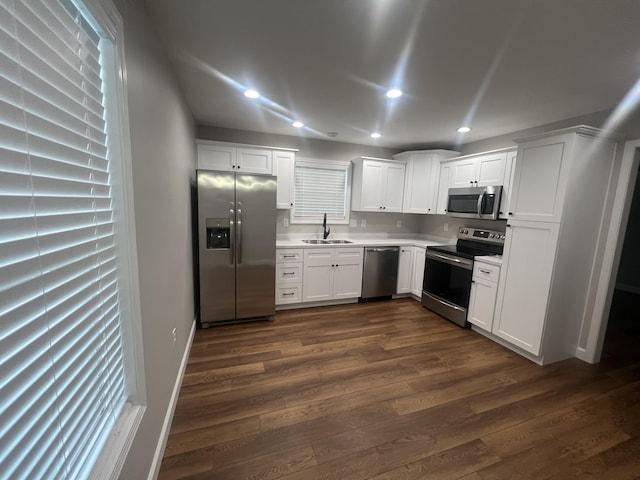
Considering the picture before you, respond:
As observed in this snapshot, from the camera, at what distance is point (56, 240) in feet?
2.38

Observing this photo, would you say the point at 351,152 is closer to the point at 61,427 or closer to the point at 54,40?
the point at 54,40

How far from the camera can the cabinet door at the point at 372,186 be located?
4156 millimetres

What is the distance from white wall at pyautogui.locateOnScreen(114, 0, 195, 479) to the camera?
48.4 inches

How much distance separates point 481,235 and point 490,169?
0.85 m

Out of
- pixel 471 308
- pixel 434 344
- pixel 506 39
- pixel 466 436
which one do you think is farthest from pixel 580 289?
pixel 506 39

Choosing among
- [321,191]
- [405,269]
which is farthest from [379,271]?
[321,191]

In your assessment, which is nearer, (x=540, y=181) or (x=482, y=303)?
(x=540, y=181)

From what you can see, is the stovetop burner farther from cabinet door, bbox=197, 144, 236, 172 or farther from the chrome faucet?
cabinet door, bbox=197, 144, 236, 172

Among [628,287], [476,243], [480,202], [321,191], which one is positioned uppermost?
[321,191]

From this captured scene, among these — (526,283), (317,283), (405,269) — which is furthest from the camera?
(405,269)

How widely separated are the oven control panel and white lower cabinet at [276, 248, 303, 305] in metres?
2.35

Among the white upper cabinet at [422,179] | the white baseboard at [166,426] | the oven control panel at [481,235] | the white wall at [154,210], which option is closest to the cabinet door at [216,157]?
the white wall at [154,210]

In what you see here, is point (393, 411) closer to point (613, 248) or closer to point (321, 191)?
point (613, 248)

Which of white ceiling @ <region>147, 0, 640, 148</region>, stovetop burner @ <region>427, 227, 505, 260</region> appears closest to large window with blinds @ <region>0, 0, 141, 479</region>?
white ceiling @ <region>147, 0, 640, 148</region>
